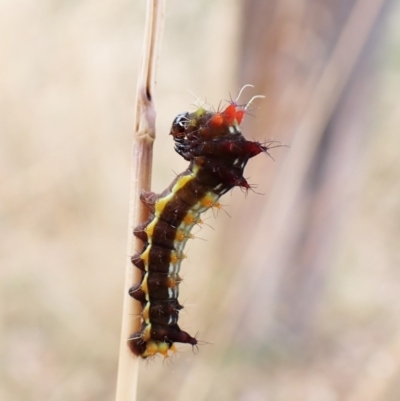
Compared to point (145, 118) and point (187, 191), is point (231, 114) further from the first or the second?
point (145, 118)

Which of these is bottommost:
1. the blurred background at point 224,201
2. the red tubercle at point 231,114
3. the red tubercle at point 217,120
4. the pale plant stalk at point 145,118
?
the pale plant stalk at point 145,118

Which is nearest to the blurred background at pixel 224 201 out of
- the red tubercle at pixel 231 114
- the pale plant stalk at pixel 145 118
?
the red tubercle at pixel 231 114

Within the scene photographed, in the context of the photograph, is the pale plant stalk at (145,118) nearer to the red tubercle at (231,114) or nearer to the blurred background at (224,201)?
the red tubercle at (231,114)

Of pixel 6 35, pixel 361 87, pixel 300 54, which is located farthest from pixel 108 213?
pixel 361 87

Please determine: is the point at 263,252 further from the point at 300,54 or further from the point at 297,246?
the point at 300,54

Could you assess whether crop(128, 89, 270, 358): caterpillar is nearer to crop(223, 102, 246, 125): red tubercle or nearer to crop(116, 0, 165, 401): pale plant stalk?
crop(223, 102, 246, 125): red tubercle

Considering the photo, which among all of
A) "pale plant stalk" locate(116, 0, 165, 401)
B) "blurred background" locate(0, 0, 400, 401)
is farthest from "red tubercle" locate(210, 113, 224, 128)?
"blurred background" locate(0, 0, 400, 401)
